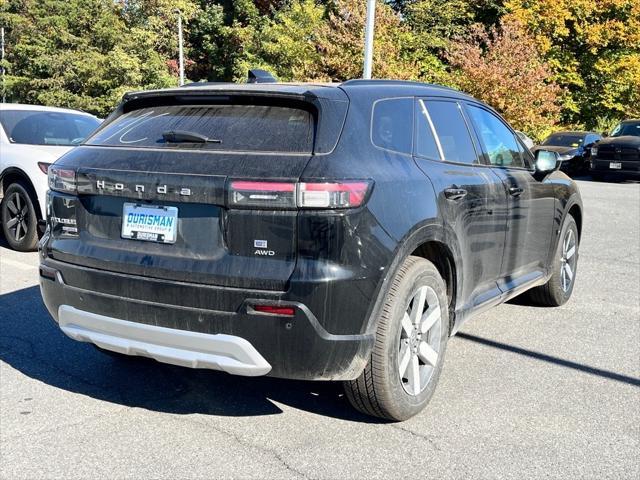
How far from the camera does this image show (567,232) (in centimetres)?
604

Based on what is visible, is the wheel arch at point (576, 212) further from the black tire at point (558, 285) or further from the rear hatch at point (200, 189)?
the rear hatch at point (200, 189)

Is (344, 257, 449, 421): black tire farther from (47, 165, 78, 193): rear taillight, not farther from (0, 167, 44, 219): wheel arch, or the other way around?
(0, 167, 44, 219): wheel arch

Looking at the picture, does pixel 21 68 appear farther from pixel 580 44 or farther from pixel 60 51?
pixel 580 44

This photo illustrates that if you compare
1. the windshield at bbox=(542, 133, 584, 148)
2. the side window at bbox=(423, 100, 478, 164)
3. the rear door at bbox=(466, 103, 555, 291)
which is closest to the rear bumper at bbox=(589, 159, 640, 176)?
the windshield at bbox=(542, 133, 584, 148)

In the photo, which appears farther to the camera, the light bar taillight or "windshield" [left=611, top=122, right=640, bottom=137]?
"windshield" [left=611, top=122, right=640, bottom=137]

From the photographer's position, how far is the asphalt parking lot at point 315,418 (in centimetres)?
315

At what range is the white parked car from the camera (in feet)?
25.1

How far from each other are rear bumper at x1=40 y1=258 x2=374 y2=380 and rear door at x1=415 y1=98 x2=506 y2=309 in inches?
42.7

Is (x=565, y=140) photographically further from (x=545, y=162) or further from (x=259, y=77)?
(x=259, y=77)

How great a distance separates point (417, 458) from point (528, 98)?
23.0 metres

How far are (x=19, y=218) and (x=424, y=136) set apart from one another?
18.5 ft

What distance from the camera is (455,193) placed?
3.93 meters

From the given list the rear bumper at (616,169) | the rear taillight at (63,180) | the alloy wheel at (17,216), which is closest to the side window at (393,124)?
the rear taillight at (63,180)

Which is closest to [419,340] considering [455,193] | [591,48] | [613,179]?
[455,193]
